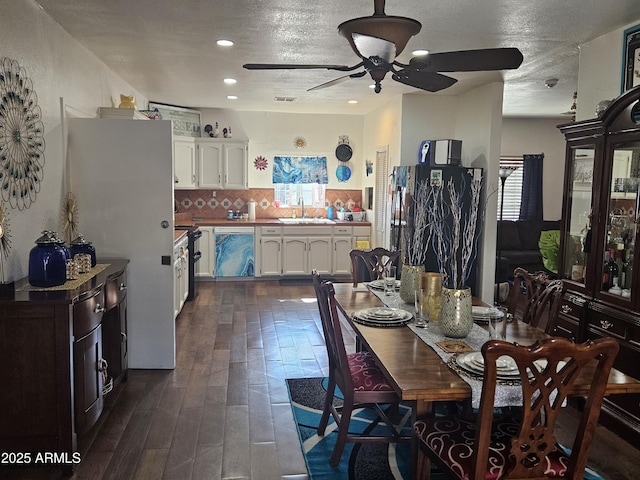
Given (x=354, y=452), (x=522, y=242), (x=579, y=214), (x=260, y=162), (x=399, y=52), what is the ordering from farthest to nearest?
(x=260, y=162) < (x=522, y=242) < (x=579, y=214) < (x=354, y=452) < (x=399, y=52)

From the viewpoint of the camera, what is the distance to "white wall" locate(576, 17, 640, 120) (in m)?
3.70

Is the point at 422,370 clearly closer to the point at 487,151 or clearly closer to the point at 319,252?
the point at 487,151

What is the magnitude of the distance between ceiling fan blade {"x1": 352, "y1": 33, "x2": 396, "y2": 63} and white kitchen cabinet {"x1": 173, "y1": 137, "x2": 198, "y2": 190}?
5.58 metres

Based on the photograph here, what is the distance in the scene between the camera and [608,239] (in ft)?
11.2

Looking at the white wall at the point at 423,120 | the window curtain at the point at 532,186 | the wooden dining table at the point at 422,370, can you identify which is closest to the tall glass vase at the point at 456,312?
the wooden dining table at the point at 422,370

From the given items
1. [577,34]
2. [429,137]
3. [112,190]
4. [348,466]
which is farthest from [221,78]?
[348,466]

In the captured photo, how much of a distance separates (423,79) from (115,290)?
7.65 ft

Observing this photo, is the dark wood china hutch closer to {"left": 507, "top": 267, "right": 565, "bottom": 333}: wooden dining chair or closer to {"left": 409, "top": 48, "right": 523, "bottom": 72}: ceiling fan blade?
{"left": 507, "top": 267, "right": 565, "bottom": 333}: wooden dining chair

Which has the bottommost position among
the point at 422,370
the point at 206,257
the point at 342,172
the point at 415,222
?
the point at 206,257

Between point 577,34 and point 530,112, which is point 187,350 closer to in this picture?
point 577,34

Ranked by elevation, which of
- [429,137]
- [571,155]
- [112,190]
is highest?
[429,137]

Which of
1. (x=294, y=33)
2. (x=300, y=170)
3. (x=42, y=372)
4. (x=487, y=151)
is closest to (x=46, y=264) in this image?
(x=42, y=372)

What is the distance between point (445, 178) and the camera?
584 centimetres

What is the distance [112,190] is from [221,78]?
7.04 ft
